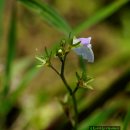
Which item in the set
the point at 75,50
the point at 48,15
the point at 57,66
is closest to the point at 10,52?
the point at 48,15

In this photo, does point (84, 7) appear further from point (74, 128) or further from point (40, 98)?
point (74, 128)

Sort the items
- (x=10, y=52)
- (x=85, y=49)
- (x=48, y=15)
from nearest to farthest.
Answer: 1. (x=85, y=49)
2. (x=48, y=15)
3. (x=10, y=52)

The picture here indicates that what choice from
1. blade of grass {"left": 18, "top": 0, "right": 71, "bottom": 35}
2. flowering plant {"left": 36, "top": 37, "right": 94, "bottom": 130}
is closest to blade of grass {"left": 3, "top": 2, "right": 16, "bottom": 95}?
blade of grass {"left": 18, "top": 0, "right": 71, "bottom": 35}

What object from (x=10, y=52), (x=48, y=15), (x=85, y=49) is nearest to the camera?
(x=85, y=49)

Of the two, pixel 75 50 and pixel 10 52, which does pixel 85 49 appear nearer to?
pixel 75 50

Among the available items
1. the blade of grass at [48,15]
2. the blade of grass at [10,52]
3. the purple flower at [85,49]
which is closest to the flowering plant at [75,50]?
the purple flower at [85,49]

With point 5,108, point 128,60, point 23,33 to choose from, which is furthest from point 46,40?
point 5,108

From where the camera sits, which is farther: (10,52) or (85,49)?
(10,52)

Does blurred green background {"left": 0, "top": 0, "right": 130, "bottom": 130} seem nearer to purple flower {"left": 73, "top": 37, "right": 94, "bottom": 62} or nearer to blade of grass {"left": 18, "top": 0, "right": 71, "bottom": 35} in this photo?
blade of grass {"left": 18, "top": 0, "right": 71, "bottom": 35}

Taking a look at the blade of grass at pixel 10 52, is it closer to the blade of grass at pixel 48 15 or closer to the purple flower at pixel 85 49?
the blade of grass at pixel 48 15
